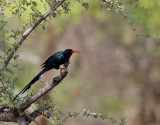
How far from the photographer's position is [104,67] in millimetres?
20984

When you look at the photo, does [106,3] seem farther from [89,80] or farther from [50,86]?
[89,80]

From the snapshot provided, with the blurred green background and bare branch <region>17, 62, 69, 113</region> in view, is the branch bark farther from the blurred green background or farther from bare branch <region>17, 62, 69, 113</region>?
the blurred green background

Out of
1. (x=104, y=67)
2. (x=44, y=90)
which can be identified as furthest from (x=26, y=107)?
(x=104, y=67)

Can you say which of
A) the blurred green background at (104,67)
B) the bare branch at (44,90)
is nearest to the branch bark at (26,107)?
the bare branch at (44,90)

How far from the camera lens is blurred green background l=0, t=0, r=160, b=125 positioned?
16.6 meters

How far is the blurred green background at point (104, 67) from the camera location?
1656 cm

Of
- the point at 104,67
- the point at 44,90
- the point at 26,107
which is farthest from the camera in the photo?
the point at 104,67

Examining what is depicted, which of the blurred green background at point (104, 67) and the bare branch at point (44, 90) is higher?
the blurred green background at point (104, 67)

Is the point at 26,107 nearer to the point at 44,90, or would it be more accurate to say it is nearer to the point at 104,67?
the point at 44,90

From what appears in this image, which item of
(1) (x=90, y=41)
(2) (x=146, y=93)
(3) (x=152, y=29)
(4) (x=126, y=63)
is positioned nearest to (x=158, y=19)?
(3) (x=152, y=29)

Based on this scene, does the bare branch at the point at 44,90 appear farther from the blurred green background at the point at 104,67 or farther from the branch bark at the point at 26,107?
the blurred green background at the point at 104,67

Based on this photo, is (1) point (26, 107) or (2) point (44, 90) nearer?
(2) point (44, 90)

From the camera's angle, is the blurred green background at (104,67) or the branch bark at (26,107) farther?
the blurred green background at (104,67)

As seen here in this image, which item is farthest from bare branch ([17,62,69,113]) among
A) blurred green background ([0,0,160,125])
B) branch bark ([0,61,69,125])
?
blurred green background ([0,0,160,125])
